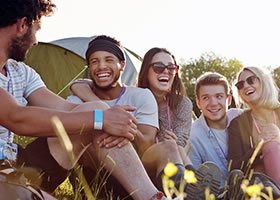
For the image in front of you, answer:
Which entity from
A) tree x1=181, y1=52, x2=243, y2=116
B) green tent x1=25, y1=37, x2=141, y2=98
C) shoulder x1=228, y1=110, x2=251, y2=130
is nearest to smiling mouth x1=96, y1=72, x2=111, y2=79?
shoulder x1=228, y1=110, x2=251, y2=130

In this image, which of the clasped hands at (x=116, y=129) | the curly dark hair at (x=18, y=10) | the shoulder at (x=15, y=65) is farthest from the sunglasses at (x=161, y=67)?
the clasped hands at (x=116, y=129)

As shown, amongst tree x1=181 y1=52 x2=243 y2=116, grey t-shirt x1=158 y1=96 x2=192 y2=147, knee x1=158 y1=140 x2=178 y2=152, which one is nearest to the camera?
knee x1=158 y1=140 x2=178 y2=152

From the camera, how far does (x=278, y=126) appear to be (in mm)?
4465

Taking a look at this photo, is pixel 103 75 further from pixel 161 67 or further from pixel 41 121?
pixel 41 121

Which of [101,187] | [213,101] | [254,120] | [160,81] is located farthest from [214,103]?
[101,187]

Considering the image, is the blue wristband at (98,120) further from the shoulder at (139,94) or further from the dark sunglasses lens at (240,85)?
the dark sunglasses lens at (240,85)

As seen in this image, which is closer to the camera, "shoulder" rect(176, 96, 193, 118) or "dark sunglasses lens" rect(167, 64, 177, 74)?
"shoulder" rect(176, 96, 193, 118)

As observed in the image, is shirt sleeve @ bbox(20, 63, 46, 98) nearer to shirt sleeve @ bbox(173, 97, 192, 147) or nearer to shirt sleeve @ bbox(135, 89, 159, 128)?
shirt sleeve @ bbox(135, 89, 159, 128)

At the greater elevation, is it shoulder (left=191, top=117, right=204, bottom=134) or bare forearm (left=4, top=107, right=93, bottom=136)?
bare forearm (left=4, top=107, right=93, bottom=136)

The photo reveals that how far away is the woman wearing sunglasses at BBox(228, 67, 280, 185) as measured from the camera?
402 cm

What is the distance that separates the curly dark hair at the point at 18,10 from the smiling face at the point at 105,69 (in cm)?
97

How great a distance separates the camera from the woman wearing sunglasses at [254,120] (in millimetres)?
4016

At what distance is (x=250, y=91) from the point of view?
14.7 feet

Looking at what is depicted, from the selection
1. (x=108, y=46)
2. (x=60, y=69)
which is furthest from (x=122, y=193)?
(x=60, y=69)
